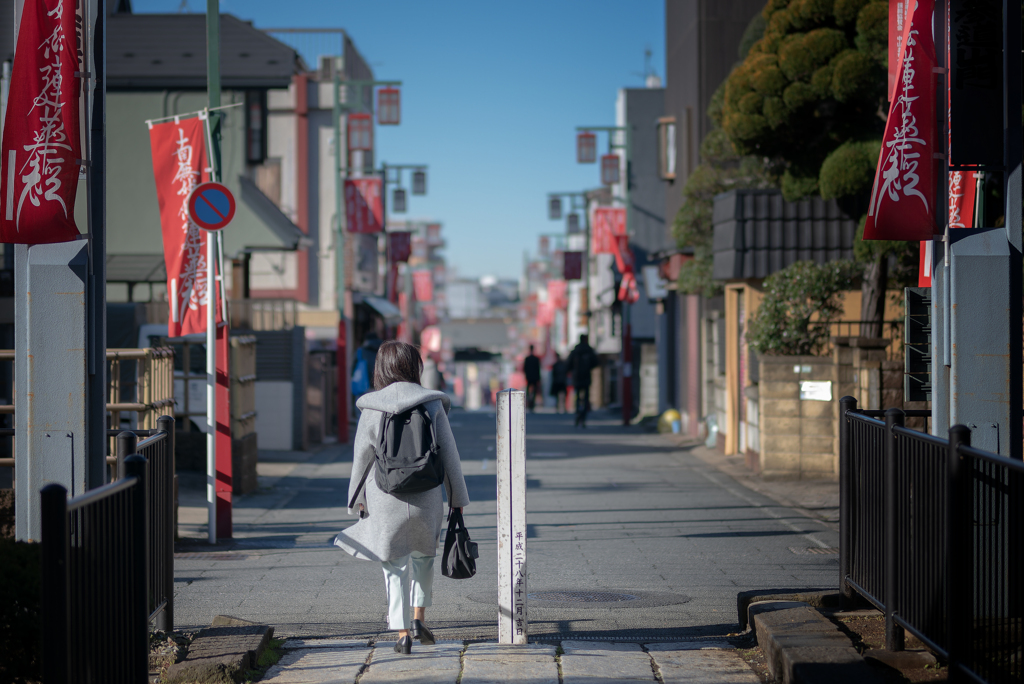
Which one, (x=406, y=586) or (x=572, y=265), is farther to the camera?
(x=572, y=265)

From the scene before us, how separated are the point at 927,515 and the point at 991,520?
630mm

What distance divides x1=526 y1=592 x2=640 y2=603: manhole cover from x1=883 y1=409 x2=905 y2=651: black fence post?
7.84ft

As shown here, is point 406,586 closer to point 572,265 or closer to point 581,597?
point 581,597

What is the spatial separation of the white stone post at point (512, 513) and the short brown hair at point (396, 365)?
1.69 ft

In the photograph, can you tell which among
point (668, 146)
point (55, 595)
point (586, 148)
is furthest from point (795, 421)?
point (586, 148)

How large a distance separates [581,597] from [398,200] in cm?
3141

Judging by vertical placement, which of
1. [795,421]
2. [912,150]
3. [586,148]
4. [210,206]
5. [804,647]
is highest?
[586,148]

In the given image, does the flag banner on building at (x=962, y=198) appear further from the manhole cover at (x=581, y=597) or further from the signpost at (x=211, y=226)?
the signpost at (x=211, y=226)

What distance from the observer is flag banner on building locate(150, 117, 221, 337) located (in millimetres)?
10438

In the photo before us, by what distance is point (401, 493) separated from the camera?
18.3 ft

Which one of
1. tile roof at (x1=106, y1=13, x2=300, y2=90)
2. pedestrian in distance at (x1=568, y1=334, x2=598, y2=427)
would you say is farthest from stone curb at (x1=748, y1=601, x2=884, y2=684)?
tile roof at (x1=106, y1=13, x2=300, y2=90)

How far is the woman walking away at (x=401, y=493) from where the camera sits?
5574mm

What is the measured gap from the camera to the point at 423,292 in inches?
2426

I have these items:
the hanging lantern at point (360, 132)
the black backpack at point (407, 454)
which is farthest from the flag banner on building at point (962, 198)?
the hanging lantern at point (360, 132)
